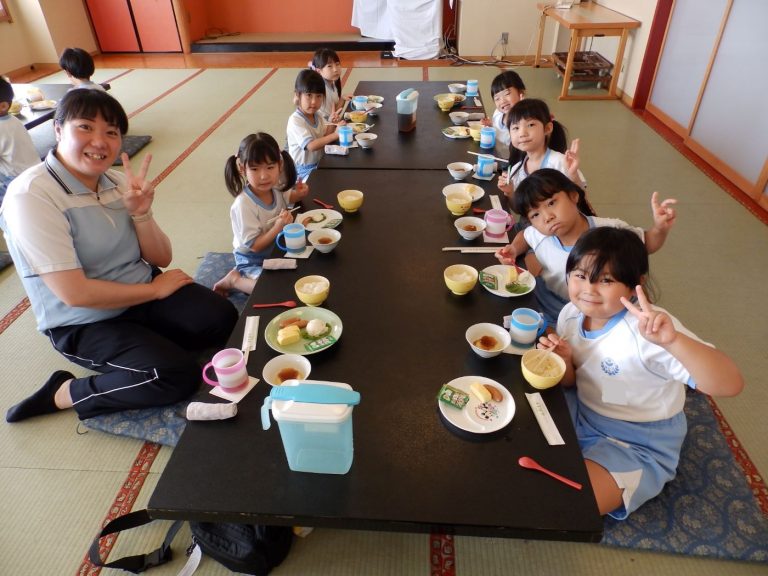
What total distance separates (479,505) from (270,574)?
2.66 feet

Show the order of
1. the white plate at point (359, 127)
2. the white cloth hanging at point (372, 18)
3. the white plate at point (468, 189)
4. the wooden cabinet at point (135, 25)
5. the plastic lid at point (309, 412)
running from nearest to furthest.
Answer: the plastic lid at point (309, 412) < the white plate at point (468, 189) < the white plate at point (359, 127) < the white cloth hanging at point (372, 18) < the wooden cabinet at point (135, 25)

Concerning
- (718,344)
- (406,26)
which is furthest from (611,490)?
(406,26)

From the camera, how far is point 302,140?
115 inches

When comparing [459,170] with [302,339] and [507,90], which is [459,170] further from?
[302,339]

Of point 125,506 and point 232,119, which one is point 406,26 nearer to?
point 232,119

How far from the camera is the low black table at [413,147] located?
2484mm

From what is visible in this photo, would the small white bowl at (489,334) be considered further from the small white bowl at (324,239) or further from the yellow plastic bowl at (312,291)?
the small white bowl at (324,239)

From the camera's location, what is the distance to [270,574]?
1.45 meters

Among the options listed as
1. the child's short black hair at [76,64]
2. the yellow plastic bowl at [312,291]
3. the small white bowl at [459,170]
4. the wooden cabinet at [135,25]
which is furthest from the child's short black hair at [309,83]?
the wooden cabinet at [135,25]

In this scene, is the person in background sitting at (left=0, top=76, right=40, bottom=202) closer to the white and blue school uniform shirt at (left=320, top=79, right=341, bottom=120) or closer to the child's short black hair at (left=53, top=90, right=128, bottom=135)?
the child's short black hair at (left=53, top=90, right=128, bottom=135)

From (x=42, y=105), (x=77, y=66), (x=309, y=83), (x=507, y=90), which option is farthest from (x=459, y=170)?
(x=77, y=66)

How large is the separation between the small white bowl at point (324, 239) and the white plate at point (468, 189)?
1.87ft

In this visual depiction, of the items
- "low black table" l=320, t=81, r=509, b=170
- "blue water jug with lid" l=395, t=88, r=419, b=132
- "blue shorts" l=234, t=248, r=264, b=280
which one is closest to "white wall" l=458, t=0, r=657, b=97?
"low black table" l=320, t=81, r=509, b=170

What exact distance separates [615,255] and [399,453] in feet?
2.49
